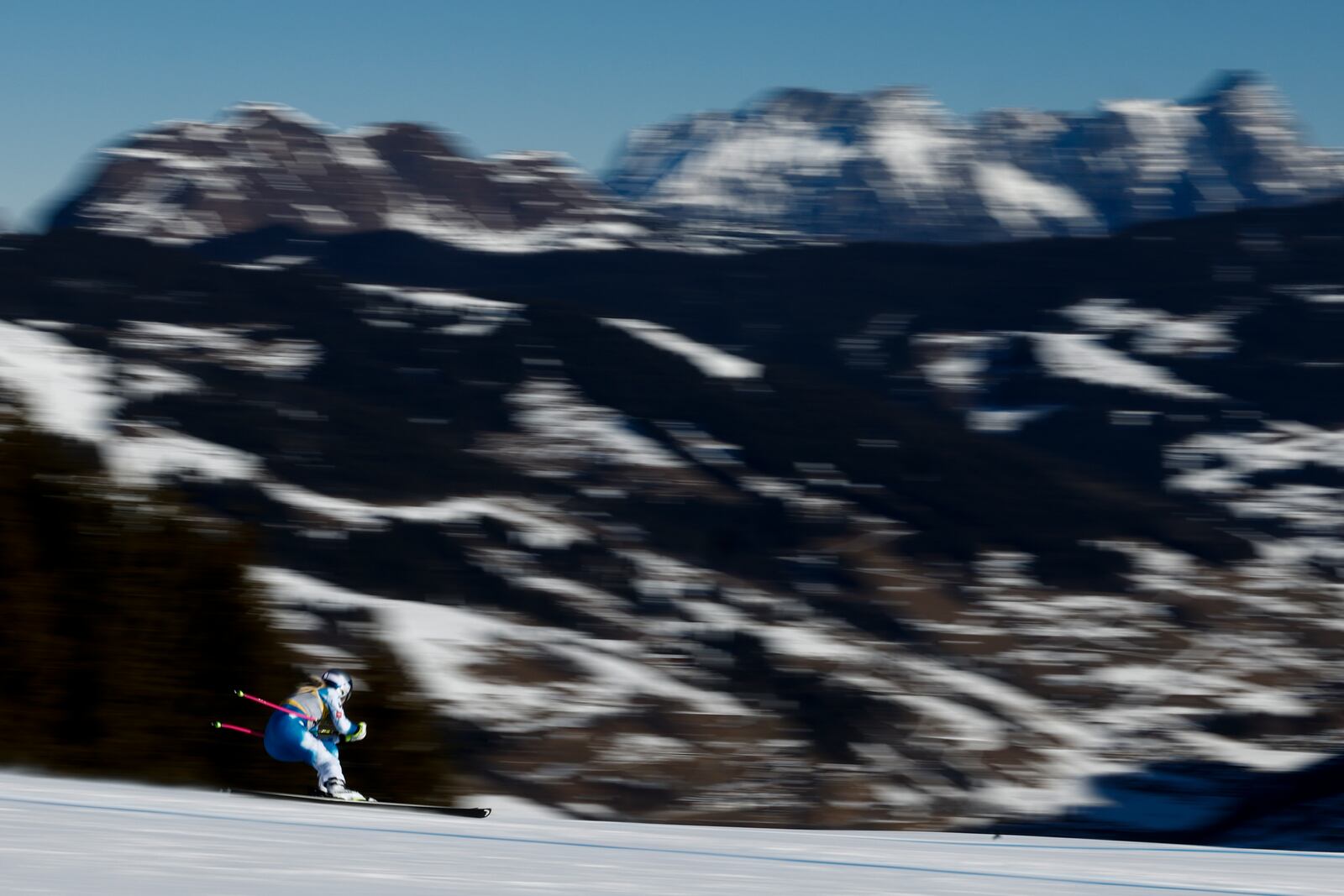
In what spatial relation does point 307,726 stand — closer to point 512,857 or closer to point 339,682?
point 339,682

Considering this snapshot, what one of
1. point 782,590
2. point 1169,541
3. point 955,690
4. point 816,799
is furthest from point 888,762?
point 1169,541

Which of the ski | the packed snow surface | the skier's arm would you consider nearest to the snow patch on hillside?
the ski

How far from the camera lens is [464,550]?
142875mm

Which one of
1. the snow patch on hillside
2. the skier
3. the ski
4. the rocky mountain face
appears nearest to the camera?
the skier

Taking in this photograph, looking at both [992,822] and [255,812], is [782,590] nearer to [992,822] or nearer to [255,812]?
[992,822]

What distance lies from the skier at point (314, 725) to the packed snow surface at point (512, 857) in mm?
413

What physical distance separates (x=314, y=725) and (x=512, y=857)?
8.45ft

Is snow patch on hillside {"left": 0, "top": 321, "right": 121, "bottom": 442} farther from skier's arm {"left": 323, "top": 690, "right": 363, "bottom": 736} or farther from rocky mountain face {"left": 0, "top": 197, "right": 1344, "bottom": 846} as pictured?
skier's arm {"left": 323, "top": 690, "right": 363, "bottom": 736}

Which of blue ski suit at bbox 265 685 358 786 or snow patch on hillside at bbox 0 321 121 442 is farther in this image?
snow patch on hillside at bbox 0 321 121 442

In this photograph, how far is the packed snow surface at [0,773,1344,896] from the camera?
7.62 metres

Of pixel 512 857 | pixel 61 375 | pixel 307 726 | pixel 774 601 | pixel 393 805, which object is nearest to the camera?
pixel 512 857

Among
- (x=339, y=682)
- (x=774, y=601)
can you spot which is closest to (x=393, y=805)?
(x=339, y=682)

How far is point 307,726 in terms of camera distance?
436 inches

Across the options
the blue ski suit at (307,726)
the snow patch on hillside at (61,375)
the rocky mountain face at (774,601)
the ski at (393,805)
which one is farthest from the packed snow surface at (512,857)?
the snow patch on hillside at (61,375)
